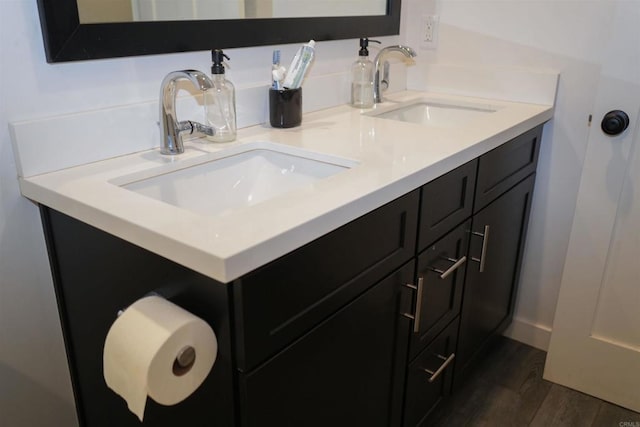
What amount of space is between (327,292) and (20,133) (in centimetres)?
62

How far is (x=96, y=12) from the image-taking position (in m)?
1.02

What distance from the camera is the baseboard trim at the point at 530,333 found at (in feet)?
6.52

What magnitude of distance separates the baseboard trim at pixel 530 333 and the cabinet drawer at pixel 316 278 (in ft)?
3.59

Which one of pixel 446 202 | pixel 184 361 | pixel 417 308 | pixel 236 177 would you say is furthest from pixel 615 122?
pixel 184 361

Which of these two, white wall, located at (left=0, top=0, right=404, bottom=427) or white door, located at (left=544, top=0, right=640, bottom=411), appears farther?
white door, located at (left=544, top=0, right=640, bottom=411)

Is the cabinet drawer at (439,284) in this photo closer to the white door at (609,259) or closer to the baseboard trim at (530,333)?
the white door at (609,259)

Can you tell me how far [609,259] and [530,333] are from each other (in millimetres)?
467

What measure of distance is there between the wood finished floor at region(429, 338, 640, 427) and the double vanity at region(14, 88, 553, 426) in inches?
6.6

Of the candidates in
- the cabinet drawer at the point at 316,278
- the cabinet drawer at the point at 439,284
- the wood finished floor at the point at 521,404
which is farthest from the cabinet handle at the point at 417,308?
the wood finished floor at the point at 521,404

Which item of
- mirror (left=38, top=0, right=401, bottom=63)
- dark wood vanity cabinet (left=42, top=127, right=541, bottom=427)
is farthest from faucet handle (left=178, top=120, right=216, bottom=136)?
dark wood vanity cabinet (left=42, top=127, right=541, bottom=427)

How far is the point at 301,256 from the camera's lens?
84 centimetres

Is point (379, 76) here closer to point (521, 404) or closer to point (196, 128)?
point (196, 128)

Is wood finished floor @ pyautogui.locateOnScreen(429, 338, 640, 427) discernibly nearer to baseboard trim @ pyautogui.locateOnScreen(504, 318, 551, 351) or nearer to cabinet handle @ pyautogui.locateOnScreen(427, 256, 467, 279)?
baseboard trim @ pyautogui.locateOnScreen(504, 318, 551, 351)

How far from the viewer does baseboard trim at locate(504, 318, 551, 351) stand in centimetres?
199
